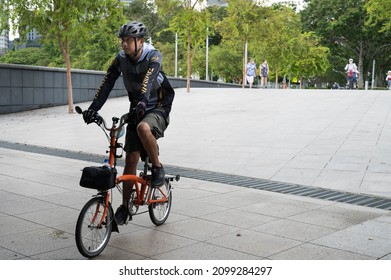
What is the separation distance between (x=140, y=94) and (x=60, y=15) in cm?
1582

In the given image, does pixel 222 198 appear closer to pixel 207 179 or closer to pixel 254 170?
pixel 207 179

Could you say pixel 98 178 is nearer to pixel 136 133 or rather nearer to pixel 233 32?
pixel 136 133

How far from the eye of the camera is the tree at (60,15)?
1923 cm

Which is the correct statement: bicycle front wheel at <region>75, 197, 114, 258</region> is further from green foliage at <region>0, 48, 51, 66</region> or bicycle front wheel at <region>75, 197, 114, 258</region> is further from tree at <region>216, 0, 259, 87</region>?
green foliage at <region>0, 48, 51, 66</region>

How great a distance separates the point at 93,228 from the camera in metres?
4.38

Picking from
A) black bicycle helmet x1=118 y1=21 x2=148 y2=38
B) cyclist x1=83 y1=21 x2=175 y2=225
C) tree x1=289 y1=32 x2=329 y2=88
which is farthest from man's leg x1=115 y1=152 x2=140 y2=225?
tree x1=289 y1=32 x2=329 y2=88

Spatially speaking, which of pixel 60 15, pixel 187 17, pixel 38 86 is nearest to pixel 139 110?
pixel 60 15

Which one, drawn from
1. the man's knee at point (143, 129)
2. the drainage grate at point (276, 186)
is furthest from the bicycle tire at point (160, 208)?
the drainage grate at point (276, 186)

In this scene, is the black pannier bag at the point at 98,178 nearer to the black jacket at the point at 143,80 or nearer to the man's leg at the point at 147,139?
the man's leg at the point at 147,139

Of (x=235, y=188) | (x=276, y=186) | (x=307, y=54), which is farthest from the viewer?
(x=307, y=54)

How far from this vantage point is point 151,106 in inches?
198

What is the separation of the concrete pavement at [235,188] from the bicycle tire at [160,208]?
10cm

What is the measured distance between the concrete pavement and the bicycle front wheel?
164 millimetres

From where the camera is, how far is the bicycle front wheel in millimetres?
4227
